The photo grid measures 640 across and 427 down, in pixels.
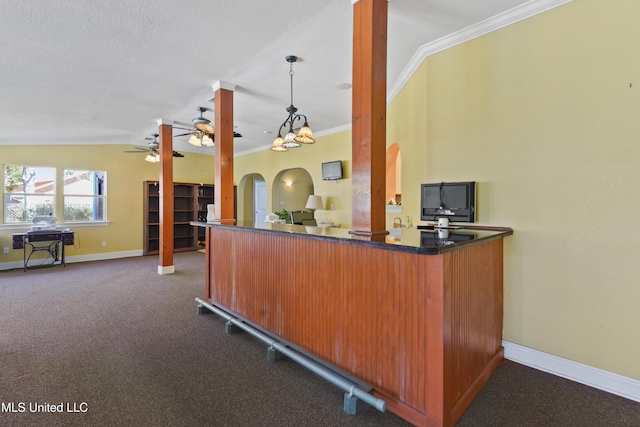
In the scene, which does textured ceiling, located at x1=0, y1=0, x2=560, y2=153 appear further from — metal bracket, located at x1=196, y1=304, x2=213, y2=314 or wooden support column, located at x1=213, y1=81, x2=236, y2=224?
metal bracket, located at x1=196, y1=304, x2=213, y2=314

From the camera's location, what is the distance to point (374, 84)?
6.81 feet

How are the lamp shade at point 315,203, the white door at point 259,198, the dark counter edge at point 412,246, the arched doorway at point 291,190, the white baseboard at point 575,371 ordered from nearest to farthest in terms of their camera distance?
the dark counter edge at point 412,246 < the white baseboard at point 575,371 < the lamp shade at point 315,203 < the arched doorway at point 291,190 < the white door at point 259,198

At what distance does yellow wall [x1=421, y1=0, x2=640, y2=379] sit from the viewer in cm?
193

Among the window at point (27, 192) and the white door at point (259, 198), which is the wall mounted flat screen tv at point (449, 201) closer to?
the white door at point (259, 198)

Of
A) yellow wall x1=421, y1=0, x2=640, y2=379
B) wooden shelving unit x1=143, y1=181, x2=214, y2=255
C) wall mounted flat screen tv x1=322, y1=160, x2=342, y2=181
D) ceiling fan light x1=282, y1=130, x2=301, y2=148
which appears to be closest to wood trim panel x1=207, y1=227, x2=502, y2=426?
yellow wall x1=421, y1=0, x2=640, y2=379

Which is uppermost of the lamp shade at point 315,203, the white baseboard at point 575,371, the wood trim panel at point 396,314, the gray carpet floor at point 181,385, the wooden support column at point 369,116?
the wooden support column at point 369,116

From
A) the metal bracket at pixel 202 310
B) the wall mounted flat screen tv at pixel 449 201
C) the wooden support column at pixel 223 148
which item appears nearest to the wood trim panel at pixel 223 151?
the wooden support column at pixel 223 148

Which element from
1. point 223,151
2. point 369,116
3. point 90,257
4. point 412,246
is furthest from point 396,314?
point 90,257

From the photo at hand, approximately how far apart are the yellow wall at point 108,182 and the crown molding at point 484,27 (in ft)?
22.5

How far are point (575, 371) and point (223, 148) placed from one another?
394 centimetres

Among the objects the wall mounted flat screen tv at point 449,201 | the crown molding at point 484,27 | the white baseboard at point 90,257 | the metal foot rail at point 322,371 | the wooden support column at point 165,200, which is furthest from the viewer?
the white baseboard at point 90,257

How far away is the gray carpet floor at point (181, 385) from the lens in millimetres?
1709

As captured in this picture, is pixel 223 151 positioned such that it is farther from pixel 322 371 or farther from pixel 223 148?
pixel 322 371

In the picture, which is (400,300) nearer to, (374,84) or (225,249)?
(374,84)
